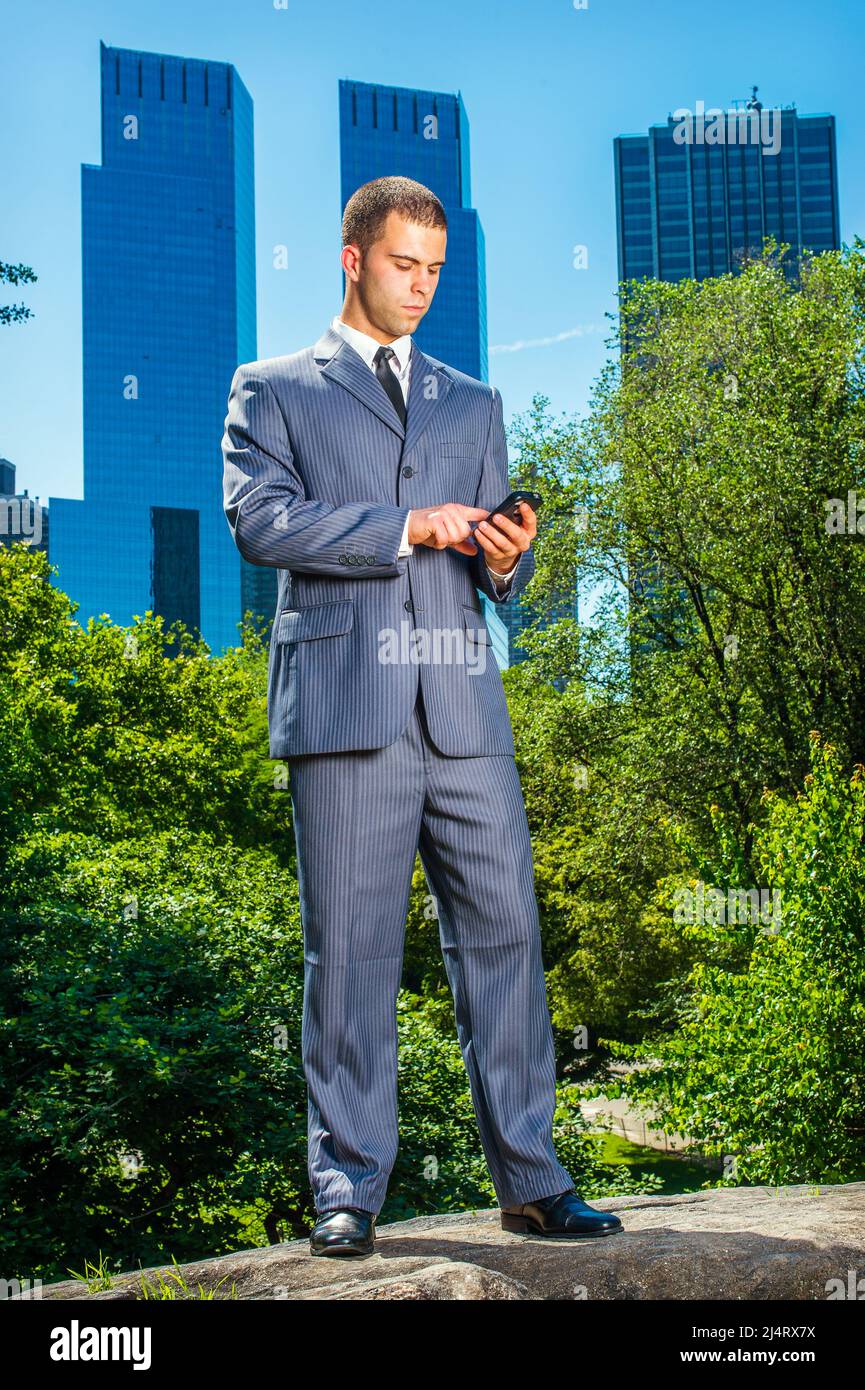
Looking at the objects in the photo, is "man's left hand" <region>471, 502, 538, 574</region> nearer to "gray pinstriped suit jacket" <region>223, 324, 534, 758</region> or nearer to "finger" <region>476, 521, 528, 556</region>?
"finger" <region>476, 521, 528, 556</region>

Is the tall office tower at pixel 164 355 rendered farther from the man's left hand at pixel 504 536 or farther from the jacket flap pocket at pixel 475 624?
the man's left hand at pixel 504 536

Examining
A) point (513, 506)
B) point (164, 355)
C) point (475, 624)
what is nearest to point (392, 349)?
point (513, 506)

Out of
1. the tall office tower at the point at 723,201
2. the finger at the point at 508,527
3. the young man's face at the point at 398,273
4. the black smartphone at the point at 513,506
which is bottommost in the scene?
the finger at the point at 508,527

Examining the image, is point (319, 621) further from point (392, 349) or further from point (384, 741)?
point (392, 349)

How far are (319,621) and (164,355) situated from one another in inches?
4696

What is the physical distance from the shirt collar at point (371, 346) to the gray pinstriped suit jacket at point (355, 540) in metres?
Result: 0.03

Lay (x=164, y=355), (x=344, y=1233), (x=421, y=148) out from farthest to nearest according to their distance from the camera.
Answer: (x=421, y=148) < (x=164, y=355) < (x=344, y=1233)

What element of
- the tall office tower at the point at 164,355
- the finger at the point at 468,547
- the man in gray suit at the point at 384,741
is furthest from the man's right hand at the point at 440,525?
the tall office tower at the point at 164,355

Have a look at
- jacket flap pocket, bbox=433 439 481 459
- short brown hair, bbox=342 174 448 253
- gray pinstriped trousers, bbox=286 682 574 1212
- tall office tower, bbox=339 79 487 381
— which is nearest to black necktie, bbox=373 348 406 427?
jacket flap pocket, bbox=433 439 481 459

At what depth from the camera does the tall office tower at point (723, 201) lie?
450 feet

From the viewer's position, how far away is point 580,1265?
10.4 ft

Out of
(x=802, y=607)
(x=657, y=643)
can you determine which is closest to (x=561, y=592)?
(x=657, y=643)

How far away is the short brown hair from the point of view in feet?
12.3

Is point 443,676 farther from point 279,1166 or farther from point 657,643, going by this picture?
point 657,643
